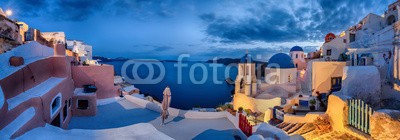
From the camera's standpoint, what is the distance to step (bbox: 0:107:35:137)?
380 centimetres

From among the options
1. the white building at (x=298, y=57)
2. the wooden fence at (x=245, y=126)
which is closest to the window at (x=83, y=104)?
the wooden fence at (x=245, y=126)

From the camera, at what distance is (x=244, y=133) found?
7371mm

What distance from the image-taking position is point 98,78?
11.7 metres

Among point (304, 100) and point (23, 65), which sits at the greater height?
point (23, 65)

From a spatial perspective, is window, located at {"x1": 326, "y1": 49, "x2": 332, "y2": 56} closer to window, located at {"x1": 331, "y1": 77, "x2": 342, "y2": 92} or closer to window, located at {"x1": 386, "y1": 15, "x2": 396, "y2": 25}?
window, located at {"x1": 386, "y1": 15, "x2": 396, "y2": 25}

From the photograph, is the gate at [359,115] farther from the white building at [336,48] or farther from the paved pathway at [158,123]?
the white building at [336,48]

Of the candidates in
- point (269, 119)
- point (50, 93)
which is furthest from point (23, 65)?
point (269, 119)

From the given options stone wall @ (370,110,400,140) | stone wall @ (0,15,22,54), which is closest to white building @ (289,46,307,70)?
stone wall @ (370,110,400,140)

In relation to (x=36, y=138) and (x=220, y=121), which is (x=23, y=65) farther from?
(x=220, y=121)

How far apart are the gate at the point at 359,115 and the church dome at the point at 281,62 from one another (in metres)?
17.9

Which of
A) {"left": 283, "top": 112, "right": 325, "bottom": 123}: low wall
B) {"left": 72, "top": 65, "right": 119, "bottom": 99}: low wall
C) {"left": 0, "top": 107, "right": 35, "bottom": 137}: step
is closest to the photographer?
{"left": 0, "top": 107, "right": 35, "bottom": 137}: step

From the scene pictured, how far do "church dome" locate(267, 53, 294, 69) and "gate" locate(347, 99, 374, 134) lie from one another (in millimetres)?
17889

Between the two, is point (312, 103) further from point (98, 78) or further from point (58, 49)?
point (58, 49)

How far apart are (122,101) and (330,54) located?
2422 centimetres
